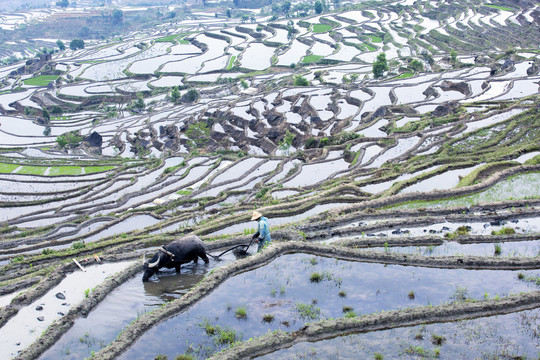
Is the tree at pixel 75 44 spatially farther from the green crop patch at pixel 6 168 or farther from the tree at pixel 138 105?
the green crop patch at pixel 6 168

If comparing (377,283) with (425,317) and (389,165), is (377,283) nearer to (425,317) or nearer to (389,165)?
(425,317)

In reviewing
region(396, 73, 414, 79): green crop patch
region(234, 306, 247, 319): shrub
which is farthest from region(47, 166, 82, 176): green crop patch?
region(396, 73, 414, 79): green crop patch

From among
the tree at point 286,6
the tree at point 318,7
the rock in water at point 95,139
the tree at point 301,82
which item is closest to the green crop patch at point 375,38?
the tree at point 301,82

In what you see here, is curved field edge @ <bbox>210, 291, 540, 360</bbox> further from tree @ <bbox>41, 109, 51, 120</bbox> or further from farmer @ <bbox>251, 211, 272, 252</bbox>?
tree @ <bbox>41, 109, 51, 120</bbox>

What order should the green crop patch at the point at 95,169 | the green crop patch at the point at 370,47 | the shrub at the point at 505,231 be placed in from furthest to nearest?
the green crop patch at the point at 370,47 < the green crop patch at the point at 95,169 < the shrub at the point at 505,231

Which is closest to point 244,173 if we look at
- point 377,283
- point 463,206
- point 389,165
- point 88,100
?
point 389,165

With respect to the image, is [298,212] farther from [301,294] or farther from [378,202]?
[301,294]
